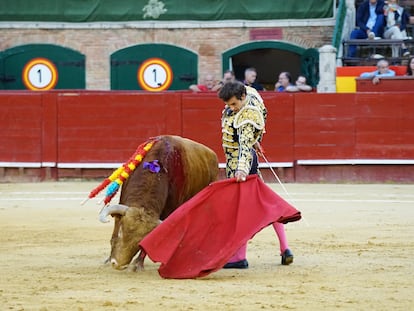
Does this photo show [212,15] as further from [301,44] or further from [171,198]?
[171,198]

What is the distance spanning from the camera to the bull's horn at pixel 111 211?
7.08 meters

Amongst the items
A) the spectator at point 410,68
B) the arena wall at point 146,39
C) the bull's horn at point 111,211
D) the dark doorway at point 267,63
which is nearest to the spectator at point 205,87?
the spectator at point 410,68

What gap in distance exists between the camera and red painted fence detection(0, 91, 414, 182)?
14.5 metres

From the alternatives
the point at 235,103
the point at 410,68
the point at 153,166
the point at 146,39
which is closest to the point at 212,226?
the point at 153,166

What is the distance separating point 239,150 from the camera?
23.8 feet

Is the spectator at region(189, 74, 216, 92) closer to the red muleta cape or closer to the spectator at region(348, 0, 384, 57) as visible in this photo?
the spectator at region(348, 0, 384, 57)

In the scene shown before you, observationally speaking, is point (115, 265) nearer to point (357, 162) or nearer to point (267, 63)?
point (357, 162)

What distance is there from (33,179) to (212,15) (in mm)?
5447

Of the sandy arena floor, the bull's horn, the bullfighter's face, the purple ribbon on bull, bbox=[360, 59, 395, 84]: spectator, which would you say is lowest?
the sandy arena floor

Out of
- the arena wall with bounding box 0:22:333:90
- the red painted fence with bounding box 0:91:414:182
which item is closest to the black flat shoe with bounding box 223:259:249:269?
the red painted fence with bounding box 0:91:414:182

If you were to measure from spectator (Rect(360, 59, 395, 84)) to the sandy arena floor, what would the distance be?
3344 millimetres

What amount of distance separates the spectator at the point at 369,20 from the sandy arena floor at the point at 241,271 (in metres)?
5.34

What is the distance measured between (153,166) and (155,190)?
0.16 meters

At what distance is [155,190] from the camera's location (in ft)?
24.2
